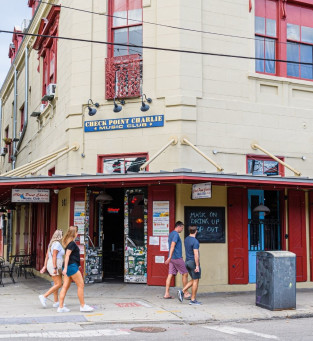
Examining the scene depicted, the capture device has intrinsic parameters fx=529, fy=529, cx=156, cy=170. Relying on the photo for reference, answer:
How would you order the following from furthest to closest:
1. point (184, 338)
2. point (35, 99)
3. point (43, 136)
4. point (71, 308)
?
point (35, 99) → point (43, 136) → point (71, 308) → point (184, 338)

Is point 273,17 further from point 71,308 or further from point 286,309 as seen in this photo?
A: point 71,308

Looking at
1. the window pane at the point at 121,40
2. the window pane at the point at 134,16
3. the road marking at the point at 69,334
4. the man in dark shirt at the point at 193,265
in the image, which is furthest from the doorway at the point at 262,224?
the road marking at the point at 69,334

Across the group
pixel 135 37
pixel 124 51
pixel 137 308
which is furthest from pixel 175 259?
pixel 135 37

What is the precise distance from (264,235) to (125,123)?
490 centimetres

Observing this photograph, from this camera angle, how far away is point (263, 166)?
14.8m

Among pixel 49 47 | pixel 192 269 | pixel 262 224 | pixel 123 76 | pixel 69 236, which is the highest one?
pixel 49 47

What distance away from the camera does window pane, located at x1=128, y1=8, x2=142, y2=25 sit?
14.8m

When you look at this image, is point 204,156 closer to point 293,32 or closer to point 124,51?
point 124,51

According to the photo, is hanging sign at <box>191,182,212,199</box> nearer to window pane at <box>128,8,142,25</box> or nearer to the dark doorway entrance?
the dark doorway entrance

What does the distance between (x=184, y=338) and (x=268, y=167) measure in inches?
297

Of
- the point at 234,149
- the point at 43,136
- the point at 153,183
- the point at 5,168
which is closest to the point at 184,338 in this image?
the point at 153,183

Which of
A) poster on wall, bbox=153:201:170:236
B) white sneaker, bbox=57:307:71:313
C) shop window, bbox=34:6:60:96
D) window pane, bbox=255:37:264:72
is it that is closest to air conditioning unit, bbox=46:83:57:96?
shop window, bbox=34:6:60:96

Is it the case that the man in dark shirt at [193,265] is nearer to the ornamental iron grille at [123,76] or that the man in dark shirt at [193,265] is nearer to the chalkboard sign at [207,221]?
the chalkboard sign at [207,221]

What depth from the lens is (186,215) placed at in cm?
1362
